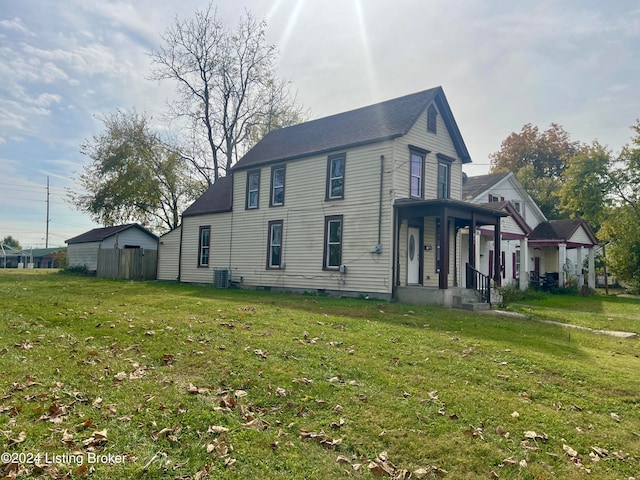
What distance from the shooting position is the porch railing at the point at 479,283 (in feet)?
49.7

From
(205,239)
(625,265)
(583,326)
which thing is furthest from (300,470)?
(625,265)

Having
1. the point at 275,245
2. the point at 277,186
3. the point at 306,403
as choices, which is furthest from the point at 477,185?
the point at 306,403

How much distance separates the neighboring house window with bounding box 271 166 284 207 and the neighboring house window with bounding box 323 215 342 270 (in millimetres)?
2954

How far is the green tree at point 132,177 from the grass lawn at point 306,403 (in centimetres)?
2475

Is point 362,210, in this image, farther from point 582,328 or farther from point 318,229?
point 582,328

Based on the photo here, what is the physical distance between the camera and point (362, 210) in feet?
51.9

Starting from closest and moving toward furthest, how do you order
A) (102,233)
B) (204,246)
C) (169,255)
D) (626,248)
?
(204,246) → (169,255) → (626,248) → (102,233)

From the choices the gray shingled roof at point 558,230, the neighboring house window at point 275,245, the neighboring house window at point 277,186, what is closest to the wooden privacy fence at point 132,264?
the neighboring house window at point 275,245

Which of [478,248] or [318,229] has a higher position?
[318,229]

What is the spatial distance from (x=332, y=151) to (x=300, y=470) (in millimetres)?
14267

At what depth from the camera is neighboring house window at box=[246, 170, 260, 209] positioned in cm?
1995

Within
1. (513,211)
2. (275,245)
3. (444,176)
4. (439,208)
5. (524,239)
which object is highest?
(444,176)

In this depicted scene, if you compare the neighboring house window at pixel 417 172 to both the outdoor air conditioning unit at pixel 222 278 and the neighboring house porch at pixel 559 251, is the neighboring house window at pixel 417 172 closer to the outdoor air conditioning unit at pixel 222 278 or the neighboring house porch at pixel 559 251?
the outdoor air conditioning unit at pixel 222 278

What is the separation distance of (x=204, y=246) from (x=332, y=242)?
852 centimetres
